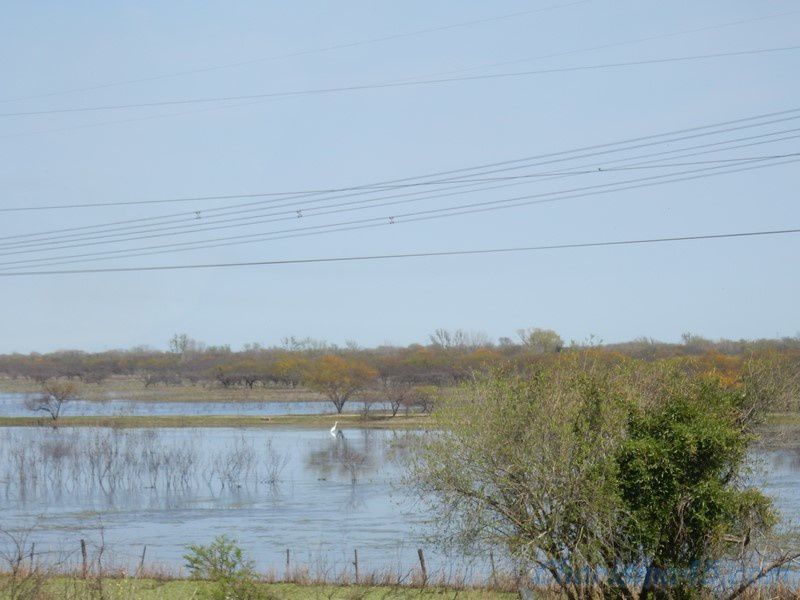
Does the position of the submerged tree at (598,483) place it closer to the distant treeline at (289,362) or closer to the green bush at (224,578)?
the green bush at (224,578)

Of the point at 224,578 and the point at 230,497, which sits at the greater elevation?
the point at 224,578

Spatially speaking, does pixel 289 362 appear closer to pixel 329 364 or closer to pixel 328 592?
pixel 329 364

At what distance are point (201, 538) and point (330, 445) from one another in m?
25.6

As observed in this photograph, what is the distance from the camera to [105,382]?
12644 cm

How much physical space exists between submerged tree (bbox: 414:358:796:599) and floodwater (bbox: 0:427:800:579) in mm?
1989

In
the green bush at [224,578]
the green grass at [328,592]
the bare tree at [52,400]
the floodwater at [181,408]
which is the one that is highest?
the bare tree at [52,400]

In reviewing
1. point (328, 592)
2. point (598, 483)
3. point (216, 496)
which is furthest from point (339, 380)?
point (598, 483)

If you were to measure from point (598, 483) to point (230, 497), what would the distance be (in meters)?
27.3

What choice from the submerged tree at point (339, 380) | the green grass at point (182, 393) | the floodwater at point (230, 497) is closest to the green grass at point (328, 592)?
the floodwater at point (230, 497)

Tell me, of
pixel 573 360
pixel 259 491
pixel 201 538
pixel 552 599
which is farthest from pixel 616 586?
pixel 259 491

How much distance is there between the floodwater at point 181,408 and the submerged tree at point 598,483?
58951mm

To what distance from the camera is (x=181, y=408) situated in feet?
294

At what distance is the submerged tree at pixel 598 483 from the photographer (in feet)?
70.5

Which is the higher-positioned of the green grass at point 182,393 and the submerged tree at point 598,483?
the green grass at point 182,393
